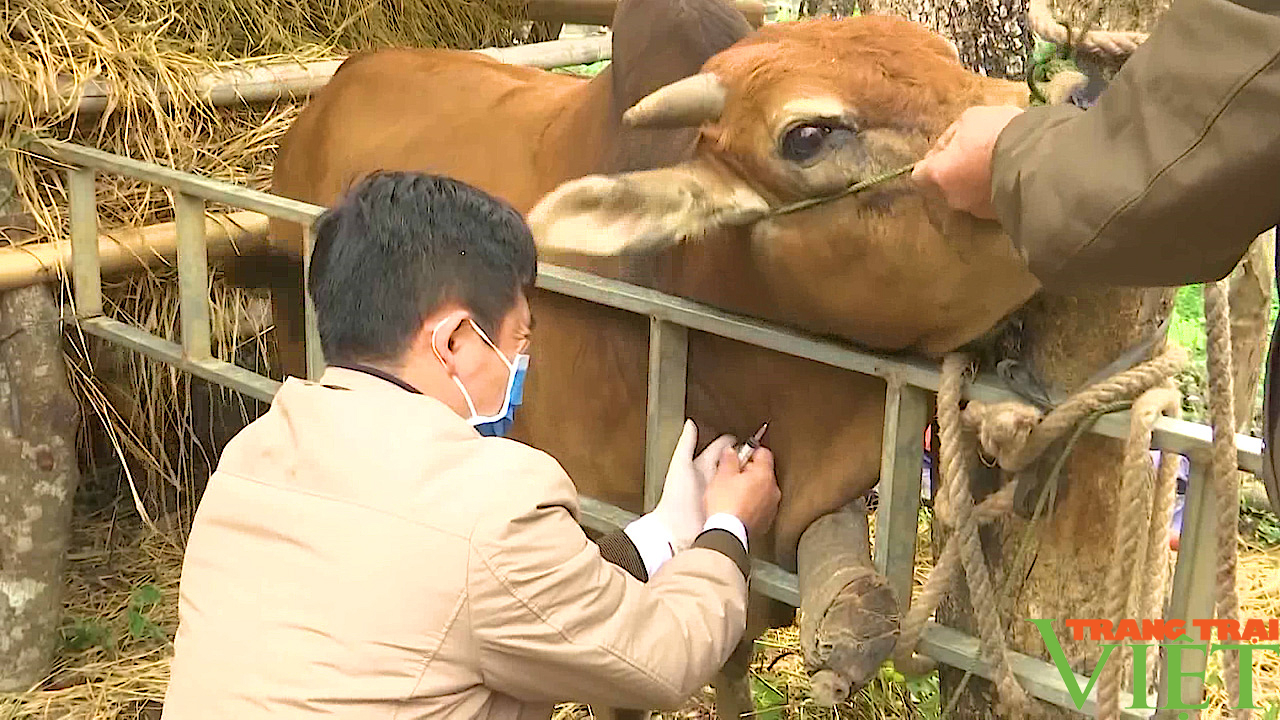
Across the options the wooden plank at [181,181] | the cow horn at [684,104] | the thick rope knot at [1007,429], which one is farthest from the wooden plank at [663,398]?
the wooden plank at [181,181]

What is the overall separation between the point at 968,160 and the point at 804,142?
1.21 ft

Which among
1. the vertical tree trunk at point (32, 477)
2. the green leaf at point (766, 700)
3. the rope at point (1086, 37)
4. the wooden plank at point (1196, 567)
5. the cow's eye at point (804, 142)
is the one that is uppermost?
the rope at point (1086, 37)

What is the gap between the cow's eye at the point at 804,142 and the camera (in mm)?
1973

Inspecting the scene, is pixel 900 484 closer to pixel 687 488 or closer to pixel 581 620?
pixel 687 488

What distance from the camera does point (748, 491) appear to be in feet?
7.27

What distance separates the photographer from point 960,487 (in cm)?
188

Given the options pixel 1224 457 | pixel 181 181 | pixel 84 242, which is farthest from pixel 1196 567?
pixel 84 242

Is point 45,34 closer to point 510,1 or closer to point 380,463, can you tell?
point 510,1

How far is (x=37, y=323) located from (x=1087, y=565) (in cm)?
272

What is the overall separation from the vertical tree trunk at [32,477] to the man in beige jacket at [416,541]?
1.92 m

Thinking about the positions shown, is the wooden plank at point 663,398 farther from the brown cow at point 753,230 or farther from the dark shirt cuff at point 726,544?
the dark shirt cuff at point 726,544

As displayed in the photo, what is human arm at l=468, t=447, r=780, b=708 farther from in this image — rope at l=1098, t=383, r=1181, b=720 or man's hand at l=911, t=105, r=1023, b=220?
man's hand at l=911, t=105, r=1023, b=220

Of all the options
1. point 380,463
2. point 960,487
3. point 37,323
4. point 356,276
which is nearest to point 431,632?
point 380,463

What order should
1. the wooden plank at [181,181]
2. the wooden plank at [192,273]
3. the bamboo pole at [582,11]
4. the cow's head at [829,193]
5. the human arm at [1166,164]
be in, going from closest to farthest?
the human arm at [1166,164] → the cow's head at [829,193] → the wooden plank at [181,181] → the wooden plank at [192,273] → the bamboo pole at [582,11]
